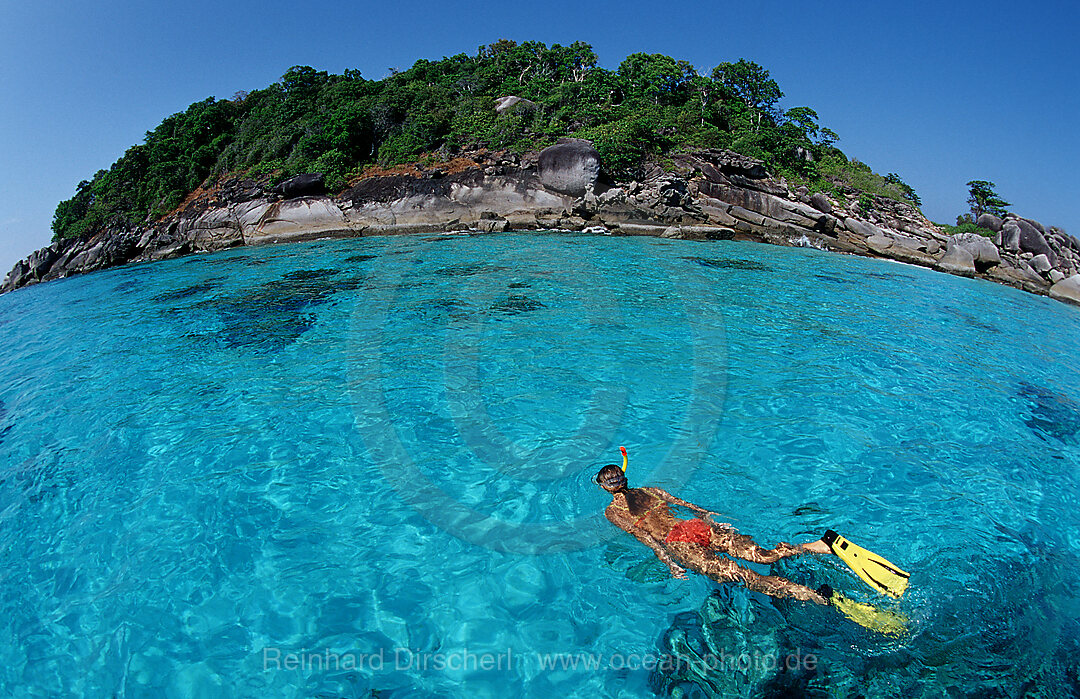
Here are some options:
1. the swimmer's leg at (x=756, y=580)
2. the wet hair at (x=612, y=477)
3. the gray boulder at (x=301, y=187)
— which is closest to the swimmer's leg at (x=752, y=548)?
the swimmer's leg at (x=756, y=580)

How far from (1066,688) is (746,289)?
1186 cm

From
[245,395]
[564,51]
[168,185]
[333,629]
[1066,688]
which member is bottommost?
[1066,688]

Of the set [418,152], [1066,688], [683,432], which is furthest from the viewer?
[418,152]

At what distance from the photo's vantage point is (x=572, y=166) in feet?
86.6

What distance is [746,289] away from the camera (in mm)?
14180

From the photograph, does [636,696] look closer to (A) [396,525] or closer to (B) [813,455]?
(A) [396,525]

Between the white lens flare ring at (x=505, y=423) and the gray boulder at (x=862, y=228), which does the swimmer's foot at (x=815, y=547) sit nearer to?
the white lens flare ring at (x=505, y=423)

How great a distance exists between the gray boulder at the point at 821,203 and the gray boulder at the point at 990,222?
8233 millimetres

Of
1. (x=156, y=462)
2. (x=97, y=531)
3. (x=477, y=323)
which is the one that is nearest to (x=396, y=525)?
(x=97, y=531)

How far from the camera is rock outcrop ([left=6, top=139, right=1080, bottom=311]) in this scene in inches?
944

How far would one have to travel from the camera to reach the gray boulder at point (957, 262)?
20641 millimetres

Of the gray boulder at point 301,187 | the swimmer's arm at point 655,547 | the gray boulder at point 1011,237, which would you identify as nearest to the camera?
the swimmer's arm at point 655,547

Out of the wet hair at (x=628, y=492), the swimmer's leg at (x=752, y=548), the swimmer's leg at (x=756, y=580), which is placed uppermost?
the wet hair at (x=628, y=492)

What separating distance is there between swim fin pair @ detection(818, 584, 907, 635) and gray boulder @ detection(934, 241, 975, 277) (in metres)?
23.1
